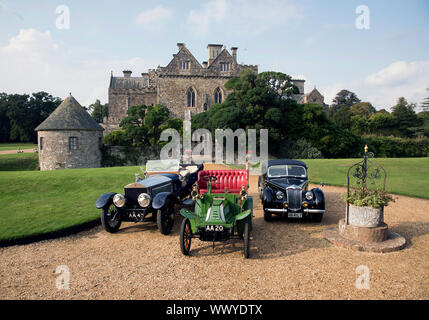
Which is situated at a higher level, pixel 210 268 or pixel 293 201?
pixel 293 201

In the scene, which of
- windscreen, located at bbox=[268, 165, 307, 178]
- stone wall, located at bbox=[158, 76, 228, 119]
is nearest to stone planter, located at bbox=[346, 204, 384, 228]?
windscreen, located at bbox=[268, 165, 307, 178]

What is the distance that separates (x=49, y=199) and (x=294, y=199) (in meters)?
9.58

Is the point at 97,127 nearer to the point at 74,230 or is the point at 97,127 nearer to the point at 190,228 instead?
the point at 74,230

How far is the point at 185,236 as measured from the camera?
6672mm

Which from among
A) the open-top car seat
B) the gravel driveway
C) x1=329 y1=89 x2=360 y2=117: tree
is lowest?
the gravel driveway

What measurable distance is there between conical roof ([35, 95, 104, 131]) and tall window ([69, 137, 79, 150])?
1.12m

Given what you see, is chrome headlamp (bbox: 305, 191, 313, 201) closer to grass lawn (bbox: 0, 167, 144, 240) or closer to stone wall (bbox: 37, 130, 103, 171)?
grass lawn (bbox: 0, 167, 144, 240)

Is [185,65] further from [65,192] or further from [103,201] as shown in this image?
[103,201]

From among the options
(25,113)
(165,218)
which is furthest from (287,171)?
(25,113)

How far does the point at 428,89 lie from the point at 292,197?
1245 inches

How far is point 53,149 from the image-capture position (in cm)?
2858

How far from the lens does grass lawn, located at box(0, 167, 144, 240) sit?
837 centimetres

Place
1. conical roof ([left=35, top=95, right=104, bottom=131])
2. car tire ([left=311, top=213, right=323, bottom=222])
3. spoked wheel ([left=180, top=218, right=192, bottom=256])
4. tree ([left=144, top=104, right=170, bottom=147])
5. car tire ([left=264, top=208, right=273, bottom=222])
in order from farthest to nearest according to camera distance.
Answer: tree ([left=144, top=104, right=170, bottom=147]), conical roof ([left=35, top=95, right=104, bottom=131]), car tire ([left=264, top=208, right=273, bottom=222]), car tire ([left=311, top=213, right=323, bottom=222]), spoked wheel ([left=180, top=218, right=192, bottom=256])

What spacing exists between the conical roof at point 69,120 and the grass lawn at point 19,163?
5693 millimetres
